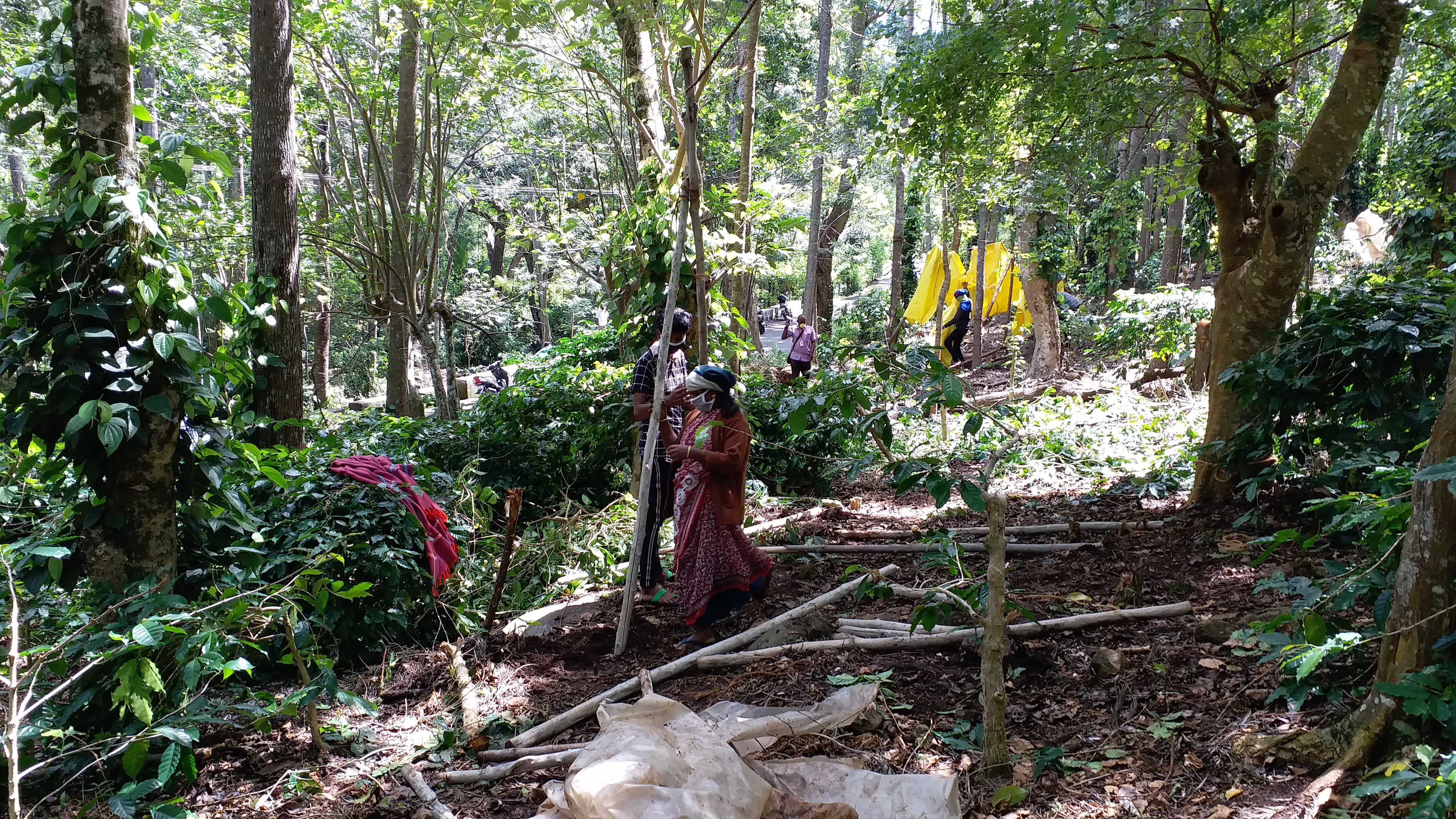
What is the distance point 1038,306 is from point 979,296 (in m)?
1.19

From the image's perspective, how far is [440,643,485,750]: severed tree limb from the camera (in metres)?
3.55

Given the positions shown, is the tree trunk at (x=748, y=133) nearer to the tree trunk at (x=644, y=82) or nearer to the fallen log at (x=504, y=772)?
the tree trunk at (x=644, y=82)

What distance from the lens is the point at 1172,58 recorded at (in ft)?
15.4

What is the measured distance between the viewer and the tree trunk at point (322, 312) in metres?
11.6

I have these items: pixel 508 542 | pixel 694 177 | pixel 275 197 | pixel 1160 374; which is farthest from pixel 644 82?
pixel 1160 374

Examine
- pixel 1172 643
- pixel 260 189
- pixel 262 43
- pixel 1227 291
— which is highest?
pixel 262 43

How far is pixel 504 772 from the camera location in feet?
10.6

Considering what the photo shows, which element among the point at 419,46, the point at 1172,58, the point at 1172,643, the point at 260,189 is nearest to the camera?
the point at 1172,643

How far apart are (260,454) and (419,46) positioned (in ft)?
24.4

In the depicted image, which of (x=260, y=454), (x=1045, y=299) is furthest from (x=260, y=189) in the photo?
(x=1045, y=299)

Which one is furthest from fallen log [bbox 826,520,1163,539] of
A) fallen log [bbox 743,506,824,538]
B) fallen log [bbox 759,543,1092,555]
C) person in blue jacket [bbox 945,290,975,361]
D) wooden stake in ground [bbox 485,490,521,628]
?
person in blue jacket [bbox 945,290,975,361]

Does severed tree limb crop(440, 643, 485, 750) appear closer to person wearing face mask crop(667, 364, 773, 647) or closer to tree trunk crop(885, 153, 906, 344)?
person wearing face mask crop(667, 364, 773, 647)

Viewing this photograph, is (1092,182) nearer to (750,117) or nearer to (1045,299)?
(750,117)

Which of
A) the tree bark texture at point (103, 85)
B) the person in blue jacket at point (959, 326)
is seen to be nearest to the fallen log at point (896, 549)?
the tree bark texture at point (103, 85)
